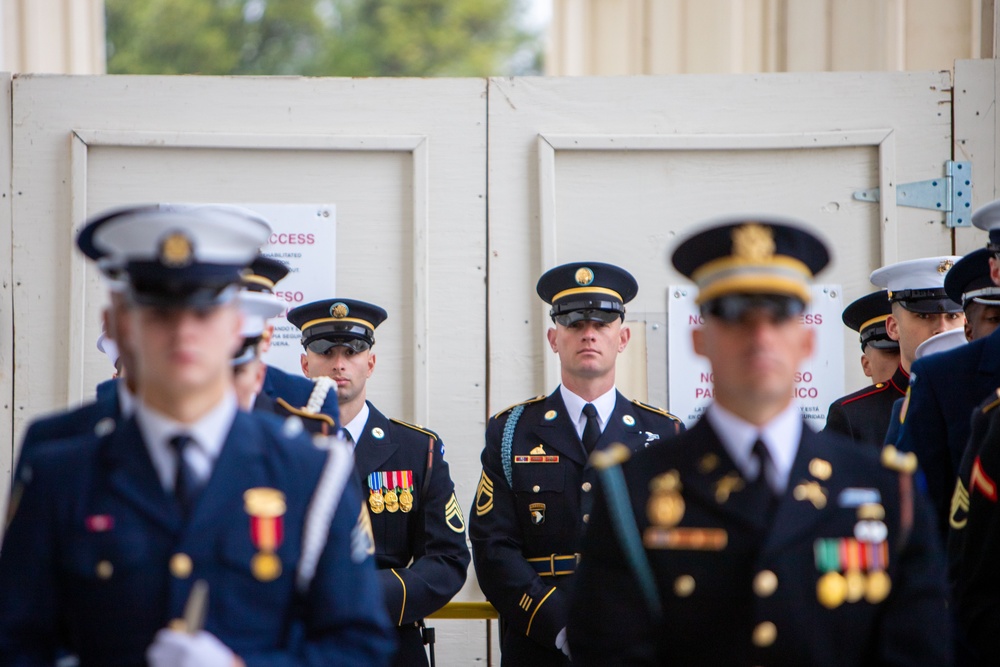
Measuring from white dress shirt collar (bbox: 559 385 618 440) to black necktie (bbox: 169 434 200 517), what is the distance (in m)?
2.58

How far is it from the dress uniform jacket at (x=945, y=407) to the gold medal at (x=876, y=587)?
49.4 inches

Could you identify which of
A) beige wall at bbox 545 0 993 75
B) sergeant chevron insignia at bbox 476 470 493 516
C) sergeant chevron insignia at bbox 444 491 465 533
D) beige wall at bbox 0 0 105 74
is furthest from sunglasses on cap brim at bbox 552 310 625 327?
beige wall at bbox 0 0 105 74

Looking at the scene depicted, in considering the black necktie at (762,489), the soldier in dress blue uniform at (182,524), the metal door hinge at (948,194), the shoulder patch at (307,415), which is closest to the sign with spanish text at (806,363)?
the metal door hinge at (948,194)

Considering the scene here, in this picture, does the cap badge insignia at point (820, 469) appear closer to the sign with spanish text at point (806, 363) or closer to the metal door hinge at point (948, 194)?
the sign with spanish text at point (806, 363)

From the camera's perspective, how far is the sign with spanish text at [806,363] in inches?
229

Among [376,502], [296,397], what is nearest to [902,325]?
[376,502]

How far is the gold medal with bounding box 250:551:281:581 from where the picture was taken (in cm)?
226

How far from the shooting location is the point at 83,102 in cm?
572

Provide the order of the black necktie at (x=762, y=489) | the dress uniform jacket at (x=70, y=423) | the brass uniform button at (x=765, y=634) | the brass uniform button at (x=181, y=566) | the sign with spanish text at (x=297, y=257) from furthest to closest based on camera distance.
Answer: the sign with spanish text at (x=297, y=257)
the dress uniform jacket at (x=70, y=423)
the black necktie at (x=762, y=489)
the brass uniform button at (x=765, y=634)
the brass uniform button at (x=181, y=566)

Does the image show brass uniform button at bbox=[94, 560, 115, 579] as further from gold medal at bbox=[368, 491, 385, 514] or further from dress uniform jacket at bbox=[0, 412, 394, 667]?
gold medal at bbox=[368, 491, 385, 514]

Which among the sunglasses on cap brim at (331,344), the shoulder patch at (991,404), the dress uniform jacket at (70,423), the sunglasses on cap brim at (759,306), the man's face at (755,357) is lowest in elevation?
the dress uniform jacket at (70,423)

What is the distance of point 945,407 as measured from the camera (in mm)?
3598

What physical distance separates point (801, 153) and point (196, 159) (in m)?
3.00

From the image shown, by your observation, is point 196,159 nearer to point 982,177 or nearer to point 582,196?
point 582,196
